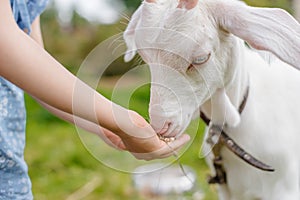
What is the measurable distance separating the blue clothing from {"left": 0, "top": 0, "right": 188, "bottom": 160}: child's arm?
0.29 meters

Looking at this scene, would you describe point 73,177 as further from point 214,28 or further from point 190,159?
point 214,28

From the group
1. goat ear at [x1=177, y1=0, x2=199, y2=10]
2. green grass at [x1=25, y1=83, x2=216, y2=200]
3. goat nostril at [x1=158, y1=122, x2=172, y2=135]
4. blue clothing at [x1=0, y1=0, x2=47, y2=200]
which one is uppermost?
goat ear at [x1=177, y1=0, x2=199, y2=10]

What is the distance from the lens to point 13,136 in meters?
1.33

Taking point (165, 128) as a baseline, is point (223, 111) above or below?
below

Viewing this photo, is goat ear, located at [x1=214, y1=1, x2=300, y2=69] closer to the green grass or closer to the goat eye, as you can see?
the goat eye

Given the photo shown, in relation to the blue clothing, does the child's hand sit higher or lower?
higher

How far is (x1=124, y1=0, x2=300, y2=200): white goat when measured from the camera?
3.79ft

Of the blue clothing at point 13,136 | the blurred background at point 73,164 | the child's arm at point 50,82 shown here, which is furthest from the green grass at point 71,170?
the child's arm at point 50,82

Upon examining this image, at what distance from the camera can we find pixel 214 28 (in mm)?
1229

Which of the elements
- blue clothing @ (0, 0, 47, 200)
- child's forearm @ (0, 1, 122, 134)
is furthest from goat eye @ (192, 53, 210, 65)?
blue clothing @ (0, 0, 47, 200)

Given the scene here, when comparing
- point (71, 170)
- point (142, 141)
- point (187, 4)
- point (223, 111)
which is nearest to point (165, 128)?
point (142, 141)

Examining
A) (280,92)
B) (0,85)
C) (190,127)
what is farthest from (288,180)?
(0,85)

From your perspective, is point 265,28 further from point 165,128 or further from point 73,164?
point 73,164

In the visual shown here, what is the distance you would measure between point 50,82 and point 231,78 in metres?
0.48
